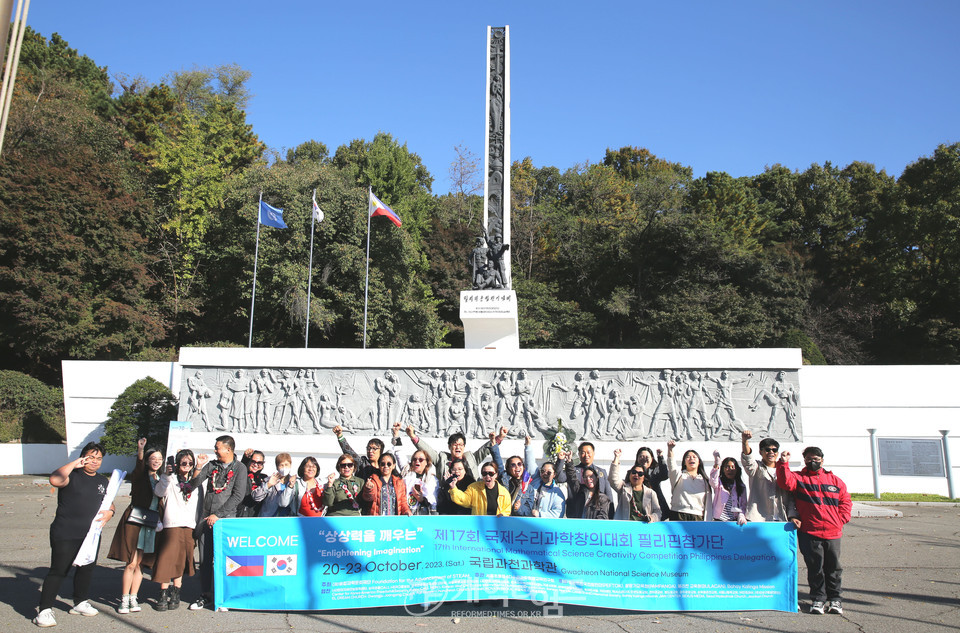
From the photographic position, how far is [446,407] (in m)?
12.6

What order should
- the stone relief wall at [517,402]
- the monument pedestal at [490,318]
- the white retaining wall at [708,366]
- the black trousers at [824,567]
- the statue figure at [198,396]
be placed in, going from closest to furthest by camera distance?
the black trousers at [824,567], the stone relief wall at [517,402], the white retaining wall at [708,366], the statue figure at [198,396], the monument pedestal at [490,318]

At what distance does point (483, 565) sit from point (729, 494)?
7.32 ft

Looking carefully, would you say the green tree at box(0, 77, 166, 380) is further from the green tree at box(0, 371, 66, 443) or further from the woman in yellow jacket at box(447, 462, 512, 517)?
the woman in yellow jacket at box(447, 462, 512, 517)

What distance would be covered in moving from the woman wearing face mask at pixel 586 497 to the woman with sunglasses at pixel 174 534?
126 inches

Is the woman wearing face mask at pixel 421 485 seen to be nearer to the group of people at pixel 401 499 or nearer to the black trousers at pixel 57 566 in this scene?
the group of people at pixel 401 499

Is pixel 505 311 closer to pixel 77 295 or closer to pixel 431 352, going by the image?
pixel 431 352

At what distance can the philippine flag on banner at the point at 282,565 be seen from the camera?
5402mm

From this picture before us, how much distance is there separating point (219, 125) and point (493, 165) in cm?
1876

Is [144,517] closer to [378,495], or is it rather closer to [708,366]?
[378,495]

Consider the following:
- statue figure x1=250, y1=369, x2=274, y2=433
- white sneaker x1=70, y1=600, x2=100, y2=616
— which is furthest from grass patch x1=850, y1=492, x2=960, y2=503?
white sneaker x1=70, y1=600, x2=100, y2=616

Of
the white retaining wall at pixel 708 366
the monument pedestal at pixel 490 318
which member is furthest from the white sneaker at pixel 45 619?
the monument pedestal at pixel 490 318

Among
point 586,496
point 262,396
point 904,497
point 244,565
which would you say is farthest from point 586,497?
point 904,497

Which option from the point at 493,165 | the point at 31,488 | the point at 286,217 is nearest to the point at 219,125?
the point at 286,217

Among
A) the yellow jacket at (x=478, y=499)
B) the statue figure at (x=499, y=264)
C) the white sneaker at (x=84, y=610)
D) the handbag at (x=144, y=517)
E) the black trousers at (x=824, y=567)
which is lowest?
the white sneaker at (x=84, y=610)
